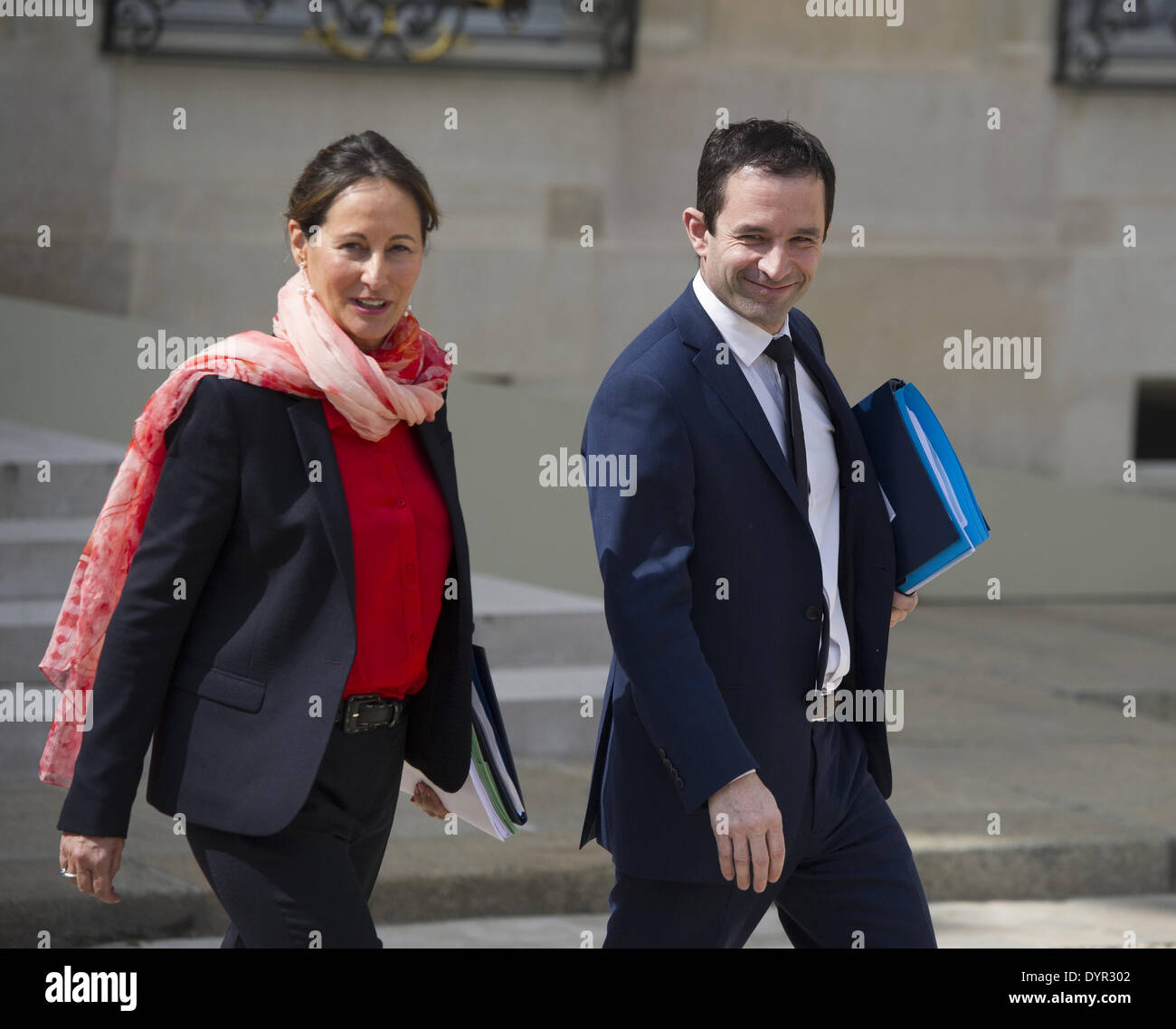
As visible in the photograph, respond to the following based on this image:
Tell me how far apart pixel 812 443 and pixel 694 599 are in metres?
0.38

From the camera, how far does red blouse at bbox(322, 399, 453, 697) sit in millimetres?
3037

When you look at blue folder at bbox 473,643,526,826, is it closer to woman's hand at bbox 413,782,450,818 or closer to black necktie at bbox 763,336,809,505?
woman's hand at bbox 413,782,450,818

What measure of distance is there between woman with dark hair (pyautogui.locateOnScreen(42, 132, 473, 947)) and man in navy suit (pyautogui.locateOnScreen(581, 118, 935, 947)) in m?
0.37

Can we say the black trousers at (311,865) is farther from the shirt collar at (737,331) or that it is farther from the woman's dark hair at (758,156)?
the woman's dark hair at (758,156)

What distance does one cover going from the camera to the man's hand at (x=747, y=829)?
2965 millimetres

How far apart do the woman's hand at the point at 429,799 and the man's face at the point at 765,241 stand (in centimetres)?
102

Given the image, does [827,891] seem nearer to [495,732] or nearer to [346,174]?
[495,732]

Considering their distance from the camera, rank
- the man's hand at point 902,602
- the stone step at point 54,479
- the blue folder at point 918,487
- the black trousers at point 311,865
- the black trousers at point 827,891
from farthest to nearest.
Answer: the stone step at point 54,479 < the man's hand at point 902,602 < the blue folder at point 918,487 < the black trousers at point 827,891 < the black trousers at point 311,865

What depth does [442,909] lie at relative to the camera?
17.9ft

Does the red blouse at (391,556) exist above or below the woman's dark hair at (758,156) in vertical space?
below

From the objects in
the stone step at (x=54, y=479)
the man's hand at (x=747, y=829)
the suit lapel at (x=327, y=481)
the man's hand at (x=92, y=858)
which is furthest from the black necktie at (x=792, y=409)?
the stone step at (x=54, y=479)

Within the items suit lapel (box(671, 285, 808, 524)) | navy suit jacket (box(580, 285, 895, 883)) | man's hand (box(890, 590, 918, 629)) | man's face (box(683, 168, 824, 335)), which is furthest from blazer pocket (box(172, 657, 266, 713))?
man's hand (box(890, 590, 918, 629))
